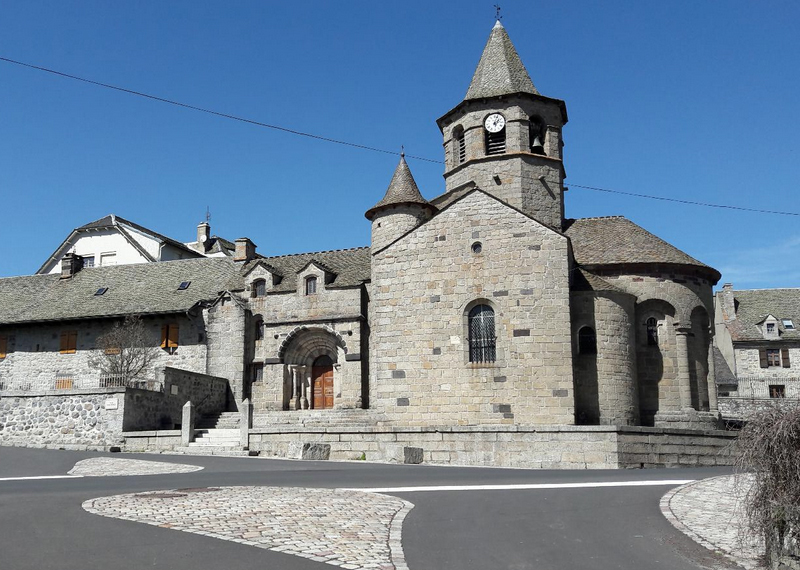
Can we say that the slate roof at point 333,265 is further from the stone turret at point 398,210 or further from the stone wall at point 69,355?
the stone wall at point 69,355

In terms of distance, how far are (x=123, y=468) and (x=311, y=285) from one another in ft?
46.3

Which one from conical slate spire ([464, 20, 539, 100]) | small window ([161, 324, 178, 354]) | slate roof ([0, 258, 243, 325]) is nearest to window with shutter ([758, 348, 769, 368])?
conical slate spire ([464, 20, 539, 100])

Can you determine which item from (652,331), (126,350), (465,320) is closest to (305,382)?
(126,350)

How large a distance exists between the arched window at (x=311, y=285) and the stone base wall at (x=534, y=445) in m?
10.5

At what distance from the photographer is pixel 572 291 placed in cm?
2633

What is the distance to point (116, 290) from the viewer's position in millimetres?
36125

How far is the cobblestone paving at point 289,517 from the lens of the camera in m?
8.28

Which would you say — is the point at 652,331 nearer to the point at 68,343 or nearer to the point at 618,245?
the point at 618,245

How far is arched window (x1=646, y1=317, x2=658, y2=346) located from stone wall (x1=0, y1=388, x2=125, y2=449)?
18.5 m

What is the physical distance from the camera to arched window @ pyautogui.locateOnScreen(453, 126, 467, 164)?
32031 mm

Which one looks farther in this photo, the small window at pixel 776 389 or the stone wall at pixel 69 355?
the small window at pixel 776 389

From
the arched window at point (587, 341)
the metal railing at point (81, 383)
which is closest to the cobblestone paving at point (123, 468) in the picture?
the metal railing at point (81, 383)

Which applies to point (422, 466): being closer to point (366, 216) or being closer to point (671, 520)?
point (671, 520)

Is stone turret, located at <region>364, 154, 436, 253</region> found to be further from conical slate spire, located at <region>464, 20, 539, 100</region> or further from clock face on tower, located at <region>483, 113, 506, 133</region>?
conical slate spire, located at <region>464, 20, 539, 100</region>
